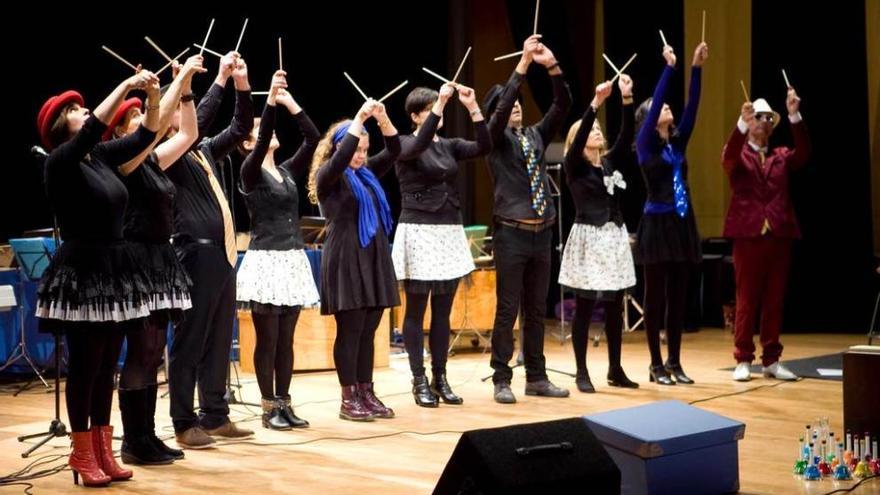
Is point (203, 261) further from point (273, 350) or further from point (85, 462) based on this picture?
point (85, 462)

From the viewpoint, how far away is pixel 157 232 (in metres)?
4.08

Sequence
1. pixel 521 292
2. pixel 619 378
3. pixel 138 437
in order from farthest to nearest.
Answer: pixel 619 378 → pixel 521 292 → pixel 138 437

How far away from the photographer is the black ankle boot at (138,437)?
4.21 metres

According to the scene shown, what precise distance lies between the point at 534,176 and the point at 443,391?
1222mm

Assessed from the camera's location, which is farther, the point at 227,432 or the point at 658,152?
the point at 658,152

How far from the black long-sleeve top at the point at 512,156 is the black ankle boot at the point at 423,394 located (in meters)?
0.95

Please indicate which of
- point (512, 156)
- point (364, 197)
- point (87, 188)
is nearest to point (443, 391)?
point (364, 197)

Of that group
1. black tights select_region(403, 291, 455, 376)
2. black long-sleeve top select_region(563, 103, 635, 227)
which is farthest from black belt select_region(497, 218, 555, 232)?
black tights select_region(403, 291, 455, 376)

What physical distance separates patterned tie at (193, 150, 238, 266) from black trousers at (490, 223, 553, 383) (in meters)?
1.65

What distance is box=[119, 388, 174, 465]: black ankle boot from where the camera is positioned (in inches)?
166

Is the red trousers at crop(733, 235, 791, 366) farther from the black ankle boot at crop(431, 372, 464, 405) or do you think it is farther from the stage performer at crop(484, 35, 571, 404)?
the black ankle boot at crop(431, 372, 464, 405)

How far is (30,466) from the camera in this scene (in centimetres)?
429

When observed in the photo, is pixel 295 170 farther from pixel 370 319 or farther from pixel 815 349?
pixel 815 349

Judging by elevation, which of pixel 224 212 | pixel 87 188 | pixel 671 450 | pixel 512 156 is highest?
pixel 512 156
